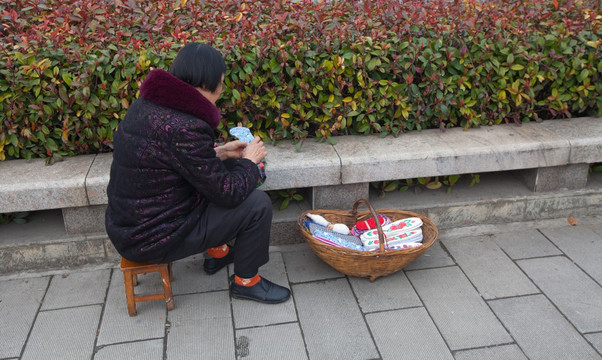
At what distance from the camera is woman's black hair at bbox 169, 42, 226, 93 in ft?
8.42

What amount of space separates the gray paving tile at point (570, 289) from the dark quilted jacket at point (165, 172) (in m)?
1.87

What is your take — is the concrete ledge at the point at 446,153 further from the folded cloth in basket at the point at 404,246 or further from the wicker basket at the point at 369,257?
the folded cloth in basket at the point at 404,246

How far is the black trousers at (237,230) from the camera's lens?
284 cm

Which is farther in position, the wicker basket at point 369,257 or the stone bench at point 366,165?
the stone bench at point 366,165

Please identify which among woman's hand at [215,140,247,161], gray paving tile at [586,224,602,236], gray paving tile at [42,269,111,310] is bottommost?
gray paving tile at [42,269,111,310]

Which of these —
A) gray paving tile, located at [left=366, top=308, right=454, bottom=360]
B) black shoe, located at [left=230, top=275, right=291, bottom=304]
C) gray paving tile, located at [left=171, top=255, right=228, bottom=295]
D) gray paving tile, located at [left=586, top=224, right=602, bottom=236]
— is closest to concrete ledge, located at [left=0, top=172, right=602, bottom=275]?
gray paving tile, located at [left=586, top=224, right=602, bottom=236]

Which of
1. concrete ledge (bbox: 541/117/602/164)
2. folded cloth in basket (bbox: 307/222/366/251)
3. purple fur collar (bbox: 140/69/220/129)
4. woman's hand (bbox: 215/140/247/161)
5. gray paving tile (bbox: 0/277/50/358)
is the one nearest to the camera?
purple fur collar (bbox: 140/69/220/129)

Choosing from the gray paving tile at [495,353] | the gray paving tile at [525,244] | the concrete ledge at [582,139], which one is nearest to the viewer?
the gray paving tile at [495,353]

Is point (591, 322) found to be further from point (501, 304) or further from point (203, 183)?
point (203, 183)

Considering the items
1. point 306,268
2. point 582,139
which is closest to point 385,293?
point 306,268

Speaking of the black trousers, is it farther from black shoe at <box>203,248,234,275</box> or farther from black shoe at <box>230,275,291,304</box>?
black shoe at <box>203,248,234,275</box>

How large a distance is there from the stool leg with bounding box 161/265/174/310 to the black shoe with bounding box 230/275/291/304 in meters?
0.36

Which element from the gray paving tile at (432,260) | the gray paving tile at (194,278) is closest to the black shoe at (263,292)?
the gray paving tile at (194,278)

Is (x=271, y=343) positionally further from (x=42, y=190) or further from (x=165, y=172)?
(x=42, y=190)
